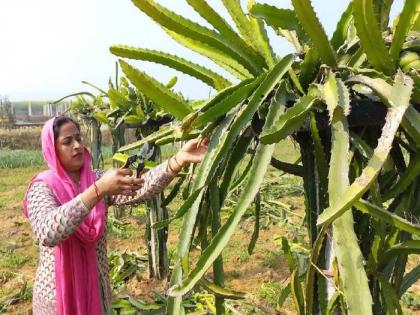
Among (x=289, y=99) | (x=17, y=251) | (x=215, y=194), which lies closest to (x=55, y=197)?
(x=215, y=194)

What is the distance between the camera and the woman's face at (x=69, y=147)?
1.86 metres

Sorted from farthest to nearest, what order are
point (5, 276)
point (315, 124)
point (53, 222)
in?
1. point (5, 276)
2. point (53, 222)
3. point (315, 124)

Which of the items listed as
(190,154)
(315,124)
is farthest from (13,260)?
(315,124)

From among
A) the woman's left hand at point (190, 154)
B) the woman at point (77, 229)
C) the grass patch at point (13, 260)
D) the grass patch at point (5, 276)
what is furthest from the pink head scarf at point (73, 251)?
the grass patch at point (13, 260)

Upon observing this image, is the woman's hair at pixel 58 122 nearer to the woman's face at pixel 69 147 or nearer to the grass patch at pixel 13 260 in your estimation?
the woman's face at pixel 69 147

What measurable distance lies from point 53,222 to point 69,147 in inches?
17.0

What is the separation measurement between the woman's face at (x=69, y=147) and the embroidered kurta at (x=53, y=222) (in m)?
0.15

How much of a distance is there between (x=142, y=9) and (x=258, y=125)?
12.9 inches

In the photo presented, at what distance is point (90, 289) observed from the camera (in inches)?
77.2

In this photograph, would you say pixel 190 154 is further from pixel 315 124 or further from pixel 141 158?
pixel 315 124

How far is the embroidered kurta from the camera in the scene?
60.6 inches

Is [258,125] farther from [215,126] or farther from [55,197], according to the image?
[55,197]

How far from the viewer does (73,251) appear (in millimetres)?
1893

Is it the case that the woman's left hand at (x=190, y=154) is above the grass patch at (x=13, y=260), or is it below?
above
